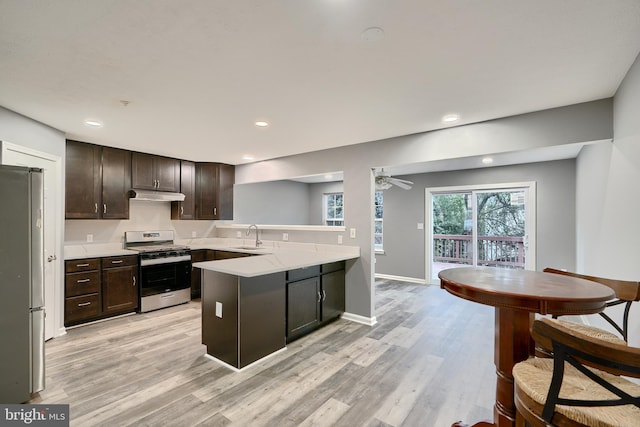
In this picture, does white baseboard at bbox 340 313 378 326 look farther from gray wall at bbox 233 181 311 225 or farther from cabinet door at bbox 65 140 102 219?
cabinet door at bbox 65 140 102 219

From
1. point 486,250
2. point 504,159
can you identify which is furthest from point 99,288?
point 486,250

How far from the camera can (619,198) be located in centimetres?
225

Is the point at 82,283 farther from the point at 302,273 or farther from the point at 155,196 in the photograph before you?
the point at 302,273

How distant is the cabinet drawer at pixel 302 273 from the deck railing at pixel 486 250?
398 cm

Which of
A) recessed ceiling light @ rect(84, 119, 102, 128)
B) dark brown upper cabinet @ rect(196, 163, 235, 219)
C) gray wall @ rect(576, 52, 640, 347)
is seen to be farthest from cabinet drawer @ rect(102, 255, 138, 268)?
gray wall @ rect(576, 52, 640, 347)

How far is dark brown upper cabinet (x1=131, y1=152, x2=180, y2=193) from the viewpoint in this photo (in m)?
4.46

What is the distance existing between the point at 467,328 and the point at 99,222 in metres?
5.34

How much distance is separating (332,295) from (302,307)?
0.59m

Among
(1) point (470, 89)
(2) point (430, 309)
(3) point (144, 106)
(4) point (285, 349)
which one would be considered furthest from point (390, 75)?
(2) point (430, 309)

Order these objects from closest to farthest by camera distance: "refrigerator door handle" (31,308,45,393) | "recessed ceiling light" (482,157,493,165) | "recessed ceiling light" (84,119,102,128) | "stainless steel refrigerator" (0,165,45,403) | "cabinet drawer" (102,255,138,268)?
1. "stainless steel refrigerator" (0,165,45,403)
2. "refrigerator door handle" (31,308,45,393)
3. "recessed ceiling light" (84,119,102,128)
4. "cabinet drawer" (102,255,138,268)
5. "recessed ceiling light" (482,157,493,165)

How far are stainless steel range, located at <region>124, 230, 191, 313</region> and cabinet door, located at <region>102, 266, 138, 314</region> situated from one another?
10 cm

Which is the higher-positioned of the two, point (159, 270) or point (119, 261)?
point (119, 261)

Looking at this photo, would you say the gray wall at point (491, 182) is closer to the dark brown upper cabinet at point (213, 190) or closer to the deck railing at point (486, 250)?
the deck railing at point (486, 250)

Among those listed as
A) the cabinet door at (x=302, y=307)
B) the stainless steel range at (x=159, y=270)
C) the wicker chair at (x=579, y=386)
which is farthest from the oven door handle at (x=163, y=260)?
the wicker chair at (x=579, y=386)
